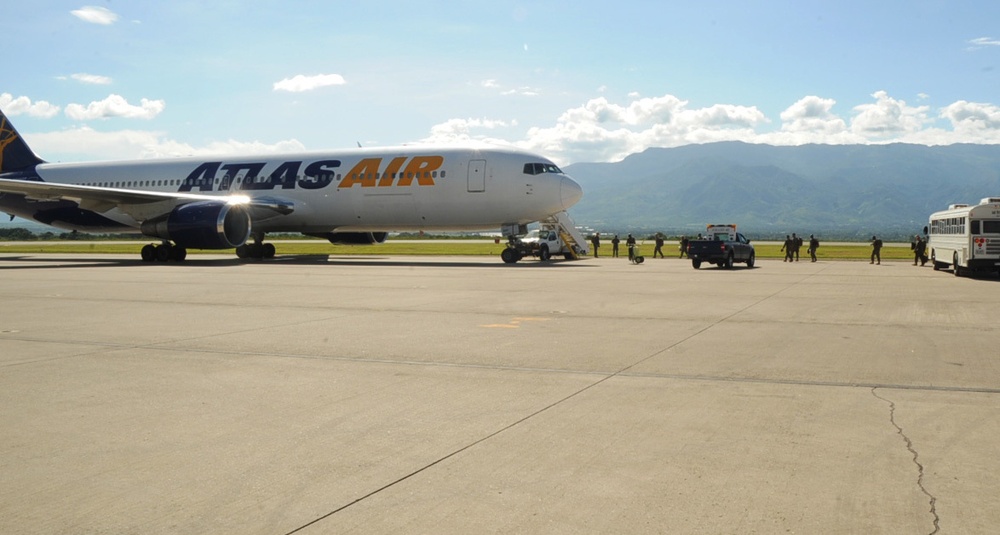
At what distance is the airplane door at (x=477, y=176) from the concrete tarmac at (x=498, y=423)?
1713 centimetres

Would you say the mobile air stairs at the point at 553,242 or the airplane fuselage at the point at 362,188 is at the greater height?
the airplane fuselage at the point at 362,188

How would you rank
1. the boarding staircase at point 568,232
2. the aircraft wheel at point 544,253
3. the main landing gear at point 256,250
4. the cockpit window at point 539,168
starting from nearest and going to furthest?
the cockpit window at point 539,168 → the boarding staircase at point 568,232 → the aircraft wheel at point 544,253 → the main landing gear at point 256,250

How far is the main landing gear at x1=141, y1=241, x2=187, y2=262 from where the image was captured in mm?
33719

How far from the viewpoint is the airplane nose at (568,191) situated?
101 ft

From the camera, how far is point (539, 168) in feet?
102

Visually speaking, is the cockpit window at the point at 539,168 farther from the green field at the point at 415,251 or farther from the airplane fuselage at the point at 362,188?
the green field at the point at 415,251

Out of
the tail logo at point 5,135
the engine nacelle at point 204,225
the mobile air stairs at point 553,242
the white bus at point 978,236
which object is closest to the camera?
the white bus at point 978,236

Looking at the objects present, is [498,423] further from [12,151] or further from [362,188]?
[12,151]

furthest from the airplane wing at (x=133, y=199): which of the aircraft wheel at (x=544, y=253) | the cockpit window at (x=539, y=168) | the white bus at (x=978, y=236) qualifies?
the white bus at (x=978, y=236)

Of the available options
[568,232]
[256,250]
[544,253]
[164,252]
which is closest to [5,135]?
[164,252]

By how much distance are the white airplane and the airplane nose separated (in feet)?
0.19

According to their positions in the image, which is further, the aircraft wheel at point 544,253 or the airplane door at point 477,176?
the aircraft wheel at point 544,253

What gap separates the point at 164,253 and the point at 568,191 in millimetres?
16792

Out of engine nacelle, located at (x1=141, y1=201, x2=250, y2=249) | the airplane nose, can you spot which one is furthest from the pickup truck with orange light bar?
engine nacelle, located at (x1=141, y1=201, x2=250, y2=249)
